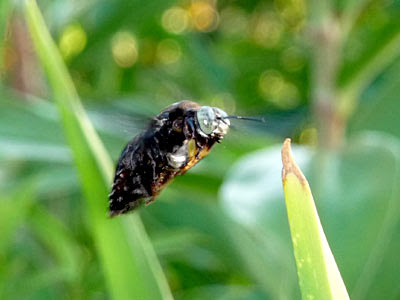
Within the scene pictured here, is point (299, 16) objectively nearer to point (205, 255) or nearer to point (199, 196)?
point (205, 255)

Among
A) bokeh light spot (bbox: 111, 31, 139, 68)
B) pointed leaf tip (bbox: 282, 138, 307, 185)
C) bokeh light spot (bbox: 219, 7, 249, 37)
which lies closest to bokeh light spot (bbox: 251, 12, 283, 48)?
bokeh light spot (bbox: 219, 7, 249, 37)

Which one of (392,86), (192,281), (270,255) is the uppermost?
(392,86)

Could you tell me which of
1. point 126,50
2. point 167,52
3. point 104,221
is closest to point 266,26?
point 167,52

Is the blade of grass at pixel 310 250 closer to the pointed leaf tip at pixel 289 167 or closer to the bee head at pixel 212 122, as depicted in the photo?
the pointed leaf tip at pixel 289 167

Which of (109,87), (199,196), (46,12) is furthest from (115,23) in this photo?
(199,196)

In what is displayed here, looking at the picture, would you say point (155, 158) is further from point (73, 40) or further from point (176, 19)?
point (176, 19)

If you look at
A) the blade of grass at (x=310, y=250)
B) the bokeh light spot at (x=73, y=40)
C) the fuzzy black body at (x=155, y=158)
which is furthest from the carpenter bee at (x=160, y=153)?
the bokeh light spot at (x=73, y=40)
